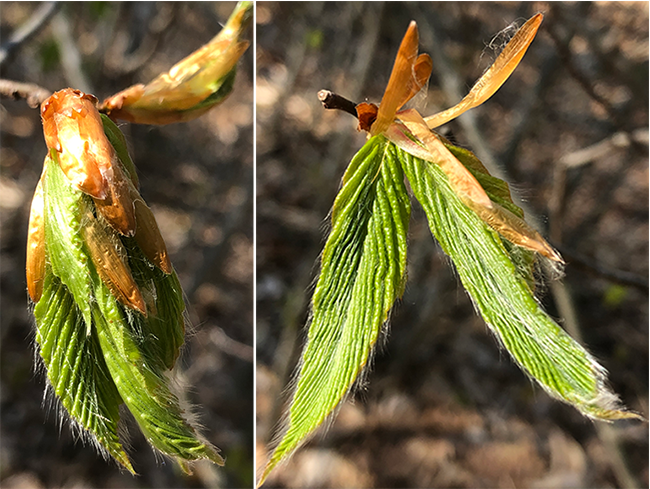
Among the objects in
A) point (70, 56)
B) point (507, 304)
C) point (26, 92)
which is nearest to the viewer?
point (507, 304)

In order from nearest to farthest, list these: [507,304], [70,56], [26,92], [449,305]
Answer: [507,304] < [26,92] < [70,56] < [449,305]

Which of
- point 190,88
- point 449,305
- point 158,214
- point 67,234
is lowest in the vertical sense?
point 449,305

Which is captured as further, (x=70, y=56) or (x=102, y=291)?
(x=70, y=56)

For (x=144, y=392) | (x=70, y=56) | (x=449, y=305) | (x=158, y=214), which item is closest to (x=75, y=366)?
(x=144, y=392)

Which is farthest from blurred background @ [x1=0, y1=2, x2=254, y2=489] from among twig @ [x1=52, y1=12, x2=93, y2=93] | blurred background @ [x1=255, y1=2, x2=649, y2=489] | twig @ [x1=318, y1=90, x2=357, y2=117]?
twig @ [x1=318, y1=90, x2=357, y2=117]

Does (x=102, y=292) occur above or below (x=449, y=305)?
above

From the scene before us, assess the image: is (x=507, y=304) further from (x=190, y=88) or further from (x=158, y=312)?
(x=190, y=88)

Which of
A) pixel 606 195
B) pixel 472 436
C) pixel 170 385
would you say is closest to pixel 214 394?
pixel 472 436
